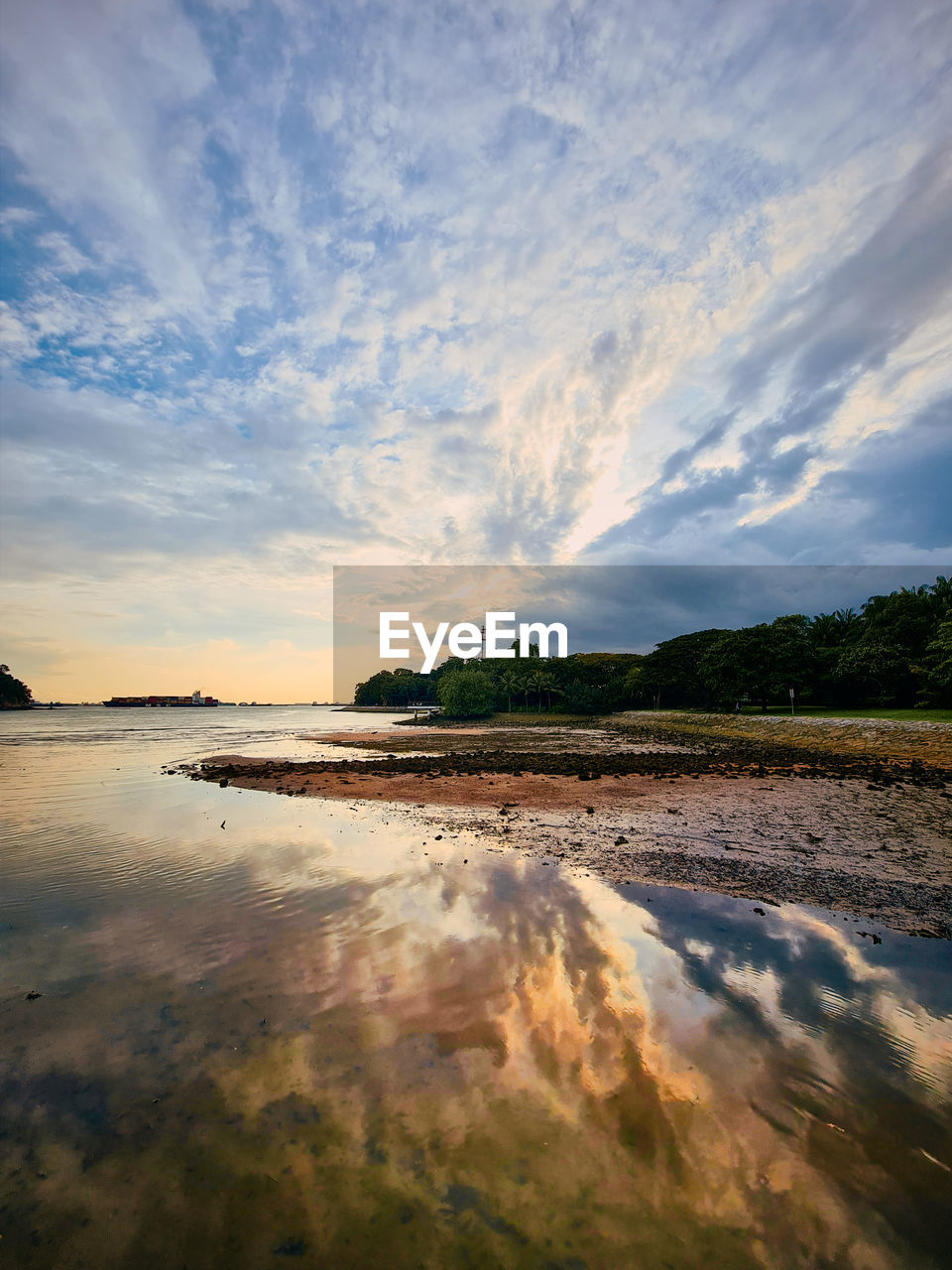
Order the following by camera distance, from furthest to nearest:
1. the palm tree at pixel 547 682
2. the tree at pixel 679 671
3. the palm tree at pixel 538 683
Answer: the palm tree at pixel 538 683 < the palm tree at pixel 547 682 < the tree at pixel 679 671

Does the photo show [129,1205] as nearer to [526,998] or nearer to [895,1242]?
[526,998]

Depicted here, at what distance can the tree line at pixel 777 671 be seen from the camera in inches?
2425

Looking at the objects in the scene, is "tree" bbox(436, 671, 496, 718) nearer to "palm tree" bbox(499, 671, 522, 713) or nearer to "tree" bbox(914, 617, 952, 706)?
"palm tree" bbox(499, 671, 522, 713)

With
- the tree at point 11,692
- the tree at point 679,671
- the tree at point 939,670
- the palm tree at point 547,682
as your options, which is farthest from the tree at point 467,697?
the tree at point 11,692

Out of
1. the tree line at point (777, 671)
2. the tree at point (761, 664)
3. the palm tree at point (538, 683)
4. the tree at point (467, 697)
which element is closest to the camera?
the tree line at point (777, 671)

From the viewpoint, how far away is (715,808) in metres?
16.8

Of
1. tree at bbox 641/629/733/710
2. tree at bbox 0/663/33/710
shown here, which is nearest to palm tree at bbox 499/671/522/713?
tree at bbox 641/629/733/710

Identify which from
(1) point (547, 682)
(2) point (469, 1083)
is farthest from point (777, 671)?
(2) point (469, 1083)

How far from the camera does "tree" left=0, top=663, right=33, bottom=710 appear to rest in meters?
164

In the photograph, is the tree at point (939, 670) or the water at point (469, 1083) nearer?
the water at point (469, 1083)

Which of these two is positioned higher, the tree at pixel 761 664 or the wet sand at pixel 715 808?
the tree at pixel 761 664

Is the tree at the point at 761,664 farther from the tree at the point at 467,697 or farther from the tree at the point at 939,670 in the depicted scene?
the tree at the point at 467,697

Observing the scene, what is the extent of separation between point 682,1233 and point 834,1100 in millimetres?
2018

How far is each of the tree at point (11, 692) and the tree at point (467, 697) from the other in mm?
153974
